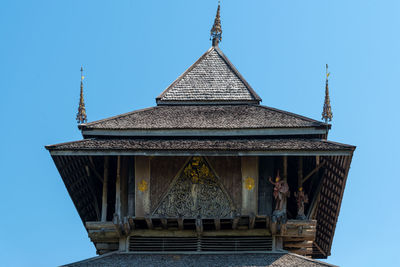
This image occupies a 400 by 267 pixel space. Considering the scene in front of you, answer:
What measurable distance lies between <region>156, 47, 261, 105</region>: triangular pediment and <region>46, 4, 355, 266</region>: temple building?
2.57 m

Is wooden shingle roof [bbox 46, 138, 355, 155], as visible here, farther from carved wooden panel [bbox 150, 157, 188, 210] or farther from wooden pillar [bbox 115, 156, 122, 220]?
wooden pillar [bbox 115, 156, 122, 220]

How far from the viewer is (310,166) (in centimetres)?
3525

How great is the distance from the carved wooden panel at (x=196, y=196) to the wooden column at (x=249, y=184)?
0.45 m

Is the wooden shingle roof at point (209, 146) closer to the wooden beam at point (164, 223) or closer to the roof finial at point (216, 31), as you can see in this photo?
the wooden beam at point (164, 223)

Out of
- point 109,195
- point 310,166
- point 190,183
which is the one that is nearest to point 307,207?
point 310,166

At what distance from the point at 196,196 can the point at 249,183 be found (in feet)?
5.44

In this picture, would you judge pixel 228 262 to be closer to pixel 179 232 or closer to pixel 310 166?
Answer: pixel 179 232

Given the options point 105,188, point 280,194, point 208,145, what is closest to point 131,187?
point 105,188

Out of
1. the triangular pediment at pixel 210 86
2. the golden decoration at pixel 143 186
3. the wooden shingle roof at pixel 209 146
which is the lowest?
the golden decoration at pixel 143 186

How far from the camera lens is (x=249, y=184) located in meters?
34.0

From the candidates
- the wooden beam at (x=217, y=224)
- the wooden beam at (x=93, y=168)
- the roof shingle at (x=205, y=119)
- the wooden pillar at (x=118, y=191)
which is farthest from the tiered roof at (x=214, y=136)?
the wooden beam at (x=217, y=224)

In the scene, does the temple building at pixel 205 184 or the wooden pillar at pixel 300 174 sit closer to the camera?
the temple building at pixel 205 184

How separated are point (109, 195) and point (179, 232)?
Result: 143 inches

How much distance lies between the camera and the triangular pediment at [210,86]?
3859cm
